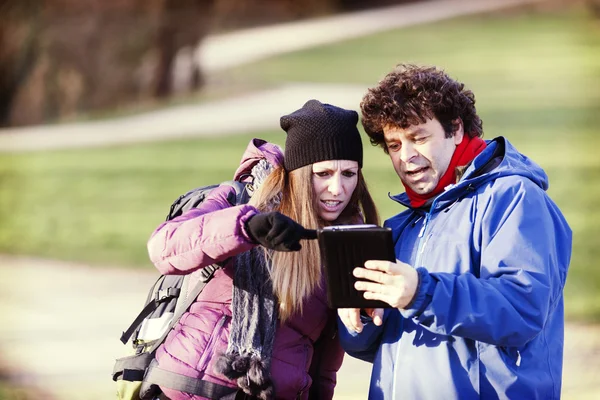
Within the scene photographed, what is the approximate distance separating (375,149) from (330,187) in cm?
721

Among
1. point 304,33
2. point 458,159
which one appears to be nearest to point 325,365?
point 458,159

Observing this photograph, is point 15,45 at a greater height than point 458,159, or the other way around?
point 15,45

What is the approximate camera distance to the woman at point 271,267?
8.39ft

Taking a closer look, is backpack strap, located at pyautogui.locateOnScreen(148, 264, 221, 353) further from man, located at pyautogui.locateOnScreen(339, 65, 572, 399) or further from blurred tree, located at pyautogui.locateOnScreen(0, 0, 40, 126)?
blurred tree, located at pyautogui.locateOnScreen(0, 0, 40, 126)

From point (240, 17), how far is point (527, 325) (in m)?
8.77

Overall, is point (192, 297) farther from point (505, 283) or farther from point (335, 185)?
point (505, 283)

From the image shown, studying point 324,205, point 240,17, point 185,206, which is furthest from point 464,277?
point 240,17

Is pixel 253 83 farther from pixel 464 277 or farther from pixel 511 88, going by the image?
pixel 464 277

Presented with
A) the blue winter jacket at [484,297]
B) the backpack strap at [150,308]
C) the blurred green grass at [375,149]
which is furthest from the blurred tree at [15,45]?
the blue winter jacket at [484,297]

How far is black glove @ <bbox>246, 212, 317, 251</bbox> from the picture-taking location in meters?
2.35

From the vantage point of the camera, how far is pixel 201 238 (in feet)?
8.22

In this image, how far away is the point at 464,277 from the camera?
235 cm

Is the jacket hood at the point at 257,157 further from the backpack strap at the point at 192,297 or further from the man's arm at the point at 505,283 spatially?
the man's arm at the point at 505,283

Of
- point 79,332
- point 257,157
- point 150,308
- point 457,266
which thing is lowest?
point 79,332
